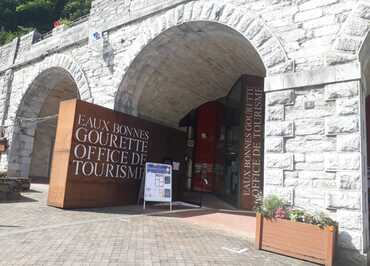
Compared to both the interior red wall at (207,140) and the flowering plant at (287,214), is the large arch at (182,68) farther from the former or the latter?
the flowering plant at (287,214)

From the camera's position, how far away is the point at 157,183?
842 centimetres

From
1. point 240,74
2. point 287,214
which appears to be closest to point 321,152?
point 287,214

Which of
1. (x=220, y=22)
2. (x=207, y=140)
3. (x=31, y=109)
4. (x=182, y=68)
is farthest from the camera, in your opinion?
(x=207, y=140)

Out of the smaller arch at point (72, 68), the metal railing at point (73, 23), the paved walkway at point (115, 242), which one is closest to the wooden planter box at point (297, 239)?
the paved walkway at point (115, 242)

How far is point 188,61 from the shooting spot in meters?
9.70

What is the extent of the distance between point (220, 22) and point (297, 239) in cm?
518

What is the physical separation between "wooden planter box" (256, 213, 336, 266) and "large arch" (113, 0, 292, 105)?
3.09 meters

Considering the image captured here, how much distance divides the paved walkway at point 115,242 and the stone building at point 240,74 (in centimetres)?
145

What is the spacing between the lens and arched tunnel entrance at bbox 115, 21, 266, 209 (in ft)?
28.9

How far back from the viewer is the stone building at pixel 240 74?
5332 mm

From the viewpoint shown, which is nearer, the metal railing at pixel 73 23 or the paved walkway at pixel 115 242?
the paved walkway at pixel 115 242

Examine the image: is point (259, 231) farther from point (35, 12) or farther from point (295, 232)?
point (35, 12)

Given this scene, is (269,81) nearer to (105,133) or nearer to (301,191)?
(301,191)

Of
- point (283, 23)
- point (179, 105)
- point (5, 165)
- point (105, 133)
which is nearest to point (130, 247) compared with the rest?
point (105, 133)
